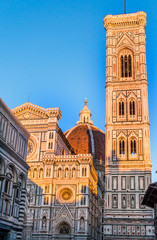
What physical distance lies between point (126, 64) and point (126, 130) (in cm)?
1083

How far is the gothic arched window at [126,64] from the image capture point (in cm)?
4834

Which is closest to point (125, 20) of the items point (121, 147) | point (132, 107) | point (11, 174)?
point (132, 107)

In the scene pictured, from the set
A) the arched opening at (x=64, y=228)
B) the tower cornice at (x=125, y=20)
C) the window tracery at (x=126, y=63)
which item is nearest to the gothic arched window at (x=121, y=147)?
the window tracery at (x=126, y=63)

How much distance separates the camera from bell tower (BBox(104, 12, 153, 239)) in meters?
39.4

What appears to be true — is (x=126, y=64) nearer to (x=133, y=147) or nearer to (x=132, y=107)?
(x=132, y=107)

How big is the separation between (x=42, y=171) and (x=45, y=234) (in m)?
8.26

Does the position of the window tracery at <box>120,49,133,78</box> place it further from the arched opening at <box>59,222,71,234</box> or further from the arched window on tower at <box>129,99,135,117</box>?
the arched opening at <box>59,222,71,234</box>

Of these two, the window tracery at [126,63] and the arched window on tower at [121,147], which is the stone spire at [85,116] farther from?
the arched window on tower at [121,147]

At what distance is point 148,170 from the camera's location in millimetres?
41312

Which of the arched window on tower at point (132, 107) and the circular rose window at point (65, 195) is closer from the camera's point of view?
the circular rose window at point (65, 195)

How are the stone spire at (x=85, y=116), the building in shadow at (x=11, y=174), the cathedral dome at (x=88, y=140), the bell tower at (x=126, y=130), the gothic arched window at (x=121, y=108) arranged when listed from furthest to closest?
1. the stone spire at (x=85, y=116)
2. the cathedral dome at (x=88, y=140)
3. the gothic arched window at (x=121, y=108)
4. the bell tower at (x=126, y=130)
5. the building in shadow at (x=11, y=174)

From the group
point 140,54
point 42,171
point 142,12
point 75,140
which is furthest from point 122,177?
point 75,140

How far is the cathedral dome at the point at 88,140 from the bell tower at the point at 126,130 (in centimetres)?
3138

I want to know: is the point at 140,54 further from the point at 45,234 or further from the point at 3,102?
the point at 3,102
